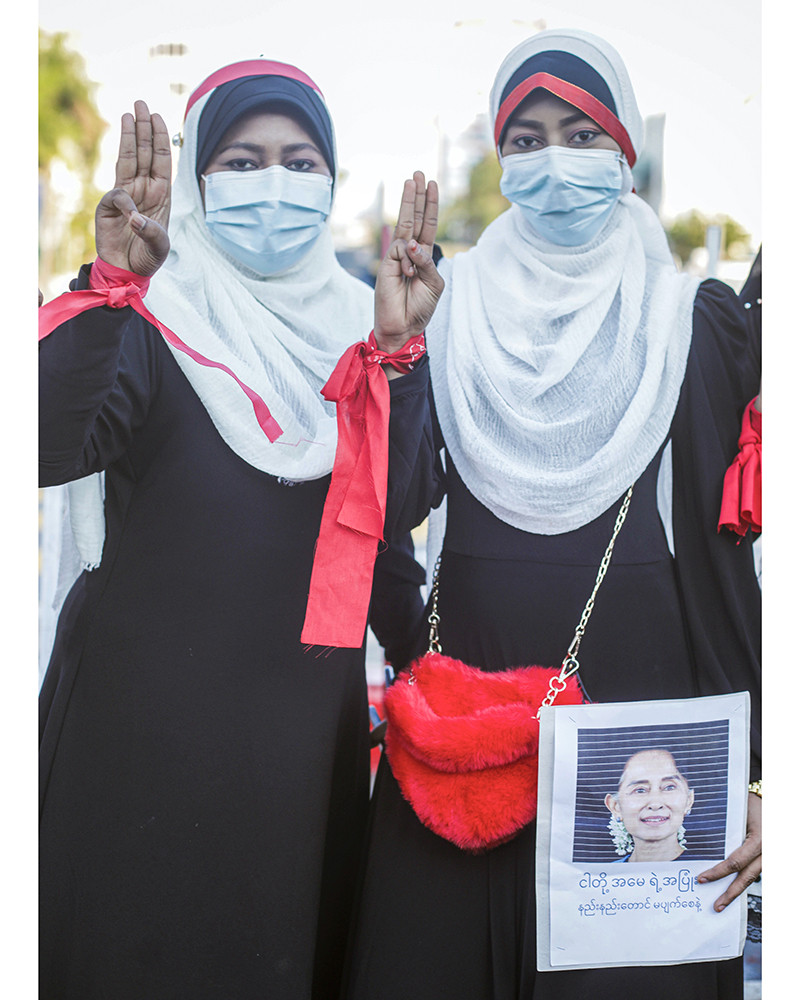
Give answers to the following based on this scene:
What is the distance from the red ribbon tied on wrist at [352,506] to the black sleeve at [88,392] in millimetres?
285

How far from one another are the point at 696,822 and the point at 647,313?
789 millimetres

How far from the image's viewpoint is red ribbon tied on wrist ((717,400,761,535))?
4.29 ft

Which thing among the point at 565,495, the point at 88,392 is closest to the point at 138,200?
the point at 88,392

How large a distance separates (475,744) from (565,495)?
1.30ft

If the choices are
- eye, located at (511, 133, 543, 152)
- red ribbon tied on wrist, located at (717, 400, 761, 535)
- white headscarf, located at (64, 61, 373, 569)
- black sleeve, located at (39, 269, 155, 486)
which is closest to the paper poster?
red ribbon tied on wrist, located at (717, 400, 761, 535)

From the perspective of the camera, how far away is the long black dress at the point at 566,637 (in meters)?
1.27

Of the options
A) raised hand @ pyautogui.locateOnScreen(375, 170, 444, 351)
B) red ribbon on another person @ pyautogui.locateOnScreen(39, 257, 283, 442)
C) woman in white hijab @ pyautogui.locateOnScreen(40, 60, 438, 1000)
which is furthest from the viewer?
woman in white hijab @ pyautogui.locateOnScreen(40, 60, 438, 1000)

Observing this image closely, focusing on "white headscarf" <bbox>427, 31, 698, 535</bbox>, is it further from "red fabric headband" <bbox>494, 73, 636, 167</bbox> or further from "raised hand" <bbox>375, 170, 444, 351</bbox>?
"raised hand" <bbox>375, 170, 444, 351</bbox>

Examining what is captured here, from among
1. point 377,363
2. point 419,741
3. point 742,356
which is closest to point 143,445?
point 377,363

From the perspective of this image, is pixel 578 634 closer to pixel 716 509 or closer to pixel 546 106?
pixel 716 509

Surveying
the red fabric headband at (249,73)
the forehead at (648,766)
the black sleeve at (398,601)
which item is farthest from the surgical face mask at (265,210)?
the forehead at (648,766)

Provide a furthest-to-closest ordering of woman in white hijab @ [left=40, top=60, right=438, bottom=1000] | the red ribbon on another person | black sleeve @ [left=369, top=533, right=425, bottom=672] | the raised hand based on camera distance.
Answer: black sleeve @ [left=369, top=533, right=425, bottom=672] → woman in white hijab @ [left=40, top=60, right=438, bottom=1000] → the raised hand → the red ribbon on another person

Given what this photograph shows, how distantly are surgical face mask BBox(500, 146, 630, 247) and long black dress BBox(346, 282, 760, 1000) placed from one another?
231 millimetres

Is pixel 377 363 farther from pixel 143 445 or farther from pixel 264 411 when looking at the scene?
pixel 143 445
